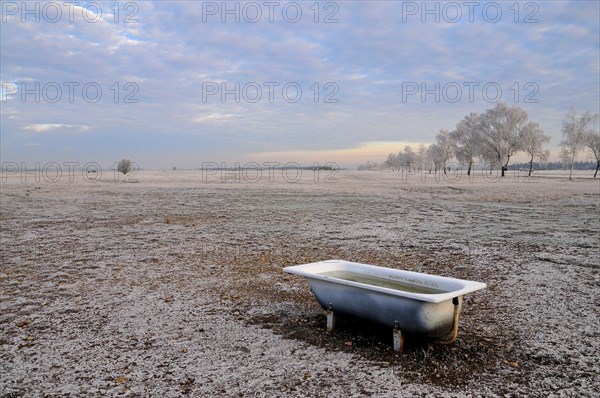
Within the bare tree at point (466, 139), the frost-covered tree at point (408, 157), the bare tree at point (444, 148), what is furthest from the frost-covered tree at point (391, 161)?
the bare tree at point (466, 139)

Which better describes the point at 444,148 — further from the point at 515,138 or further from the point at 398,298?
the point at 398,298

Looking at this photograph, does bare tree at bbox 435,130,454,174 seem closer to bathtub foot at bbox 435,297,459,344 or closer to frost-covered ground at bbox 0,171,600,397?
frost-covered ground at bbox 0,171,600,397

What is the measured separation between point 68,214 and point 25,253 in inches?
332

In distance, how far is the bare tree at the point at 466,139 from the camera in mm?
66812

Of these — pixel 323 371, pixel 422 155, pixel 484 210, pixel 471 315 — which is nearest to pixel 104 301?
pixel 323 371

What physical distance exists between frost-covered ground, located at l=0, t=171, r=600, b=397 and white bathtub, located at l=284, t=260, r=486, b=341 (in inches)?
14.4

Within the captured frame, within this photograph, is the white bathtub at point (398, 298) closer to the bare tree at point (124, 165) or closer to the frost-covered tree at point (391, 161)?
the bare tree at point (124, 165)

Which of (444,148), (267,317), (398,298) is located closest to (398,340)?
(398,298)

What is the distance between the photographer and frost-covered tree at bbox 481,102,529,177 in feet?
195

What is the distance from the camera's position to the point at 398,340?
185 inches

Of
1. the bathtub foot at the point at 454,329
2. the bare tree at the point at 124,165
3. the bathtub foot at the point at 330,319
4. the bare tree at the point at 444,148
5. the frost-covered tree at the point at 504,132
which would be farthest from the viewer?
the bare tree at the point at 444,148

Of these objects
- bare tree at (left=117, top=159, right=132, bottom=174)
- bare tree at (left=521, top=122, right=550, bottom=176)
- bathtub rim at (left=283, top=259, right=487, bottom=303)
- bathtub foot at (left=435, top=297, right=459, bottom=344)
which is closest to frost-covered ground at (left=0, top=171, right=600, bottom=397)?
bathtub foot at (left=435, top=297, right=459, bottom=344)

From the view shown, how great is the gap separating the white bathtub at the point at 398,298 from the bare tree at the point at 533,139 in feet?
199

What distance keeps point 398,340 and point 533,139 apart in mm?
62920
